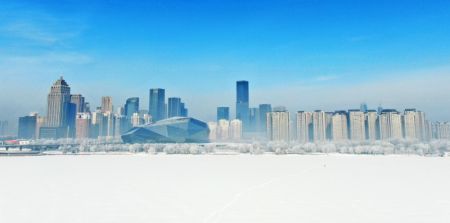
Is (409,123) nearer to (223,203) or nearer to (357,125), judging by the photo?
(357,125)

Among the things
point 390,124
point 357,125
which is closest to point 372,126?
point 357,125

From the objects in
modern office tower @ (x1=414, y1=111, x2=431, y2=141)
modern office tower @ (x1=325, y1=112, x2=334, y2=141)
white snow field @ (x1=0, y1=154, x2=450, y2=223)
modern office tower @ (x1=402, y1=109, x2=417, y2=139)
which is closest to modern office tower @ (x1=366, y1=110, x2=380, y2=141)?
modern office tower @ (x1=402, y1=109, x2=417, y2=139)

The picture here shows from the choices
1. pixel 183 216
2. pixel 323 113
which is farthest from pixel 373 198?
pixel 323 113

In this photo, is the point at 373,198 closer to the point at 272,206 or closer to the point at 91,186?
the point at 272,206

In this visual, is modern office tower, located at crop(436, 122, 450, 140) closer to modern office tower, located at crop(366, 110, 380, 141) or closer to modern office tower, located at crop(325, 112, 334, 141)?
modern office tower, located at crop(366, 110, 380, 141)

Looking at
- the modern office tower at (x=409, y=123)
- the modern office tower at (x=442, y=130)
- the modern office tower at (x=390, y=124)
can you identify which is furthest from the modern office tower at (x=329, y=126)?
the modern office tower at (x=442, y=130)
